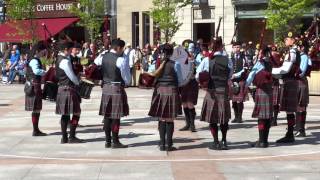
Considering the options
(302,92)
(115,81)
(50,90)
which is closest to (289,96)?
(302,92)

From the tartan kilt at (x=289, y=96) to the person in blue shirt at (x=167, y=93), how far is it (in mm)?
2067

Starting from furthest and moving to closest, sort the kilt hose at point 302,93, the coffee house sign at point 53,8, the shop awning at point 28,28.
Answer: the coffee house sign at point 53,8, the shop awning at point 28,28, the kilt hose at point 302,93

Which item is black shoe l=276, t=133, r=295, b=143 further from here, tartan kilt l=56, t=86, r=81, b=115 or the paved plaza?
tartan kilt l=56, t=86, r=81, b=115

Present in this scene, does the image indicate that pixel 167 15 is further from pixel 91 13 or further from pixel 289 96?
pixel 289 96

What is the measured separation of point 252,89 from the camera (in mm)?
11914

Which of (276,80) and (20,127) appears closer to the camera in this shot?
(276,80)

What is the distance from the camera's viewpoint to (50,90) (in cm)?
1201

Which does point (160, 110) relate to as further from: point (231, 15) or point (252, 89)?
point (231, 15)

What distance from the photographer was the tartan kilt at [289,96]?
440 inches

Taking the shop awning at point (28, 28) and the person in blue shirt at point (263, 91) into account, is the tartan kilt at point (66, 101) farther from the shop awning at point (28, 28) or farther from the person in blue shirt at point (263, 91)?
the shop awning at point (28, 28)

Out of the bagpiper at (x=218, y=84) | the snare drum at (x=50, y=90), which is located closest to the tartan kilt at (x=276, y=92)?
the bagpiper at (x=218, y=84)

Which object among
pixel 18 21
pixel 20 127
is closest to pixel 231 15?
pixel 18 21

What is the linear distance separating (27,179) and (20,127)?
5.27 meters

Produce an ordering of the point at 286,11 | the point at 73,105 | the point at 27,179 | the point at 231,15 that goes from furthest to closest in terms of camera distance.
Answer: the point at 231,15, the point at 286,11, the point at 73,105, the point at 27,179
